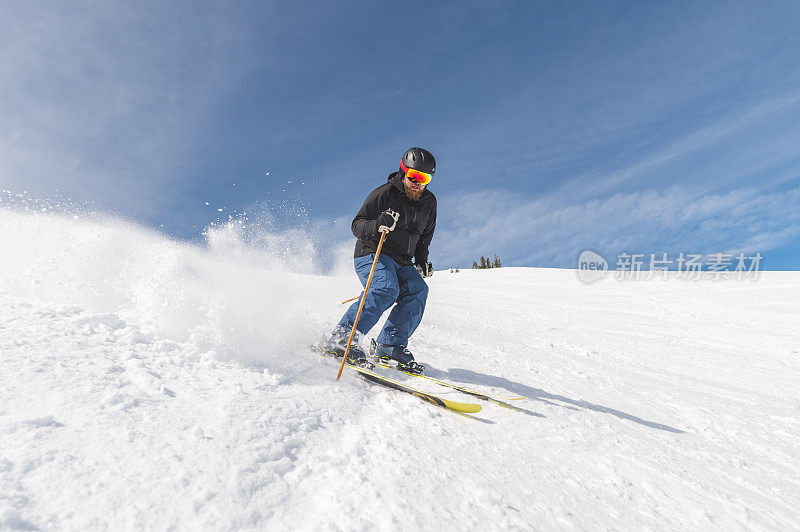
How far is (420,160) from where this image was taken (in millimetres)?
4402

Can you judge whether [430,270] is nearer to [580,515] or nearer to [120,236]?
[580,515]

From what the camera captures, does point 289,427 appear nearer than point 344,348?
Yes

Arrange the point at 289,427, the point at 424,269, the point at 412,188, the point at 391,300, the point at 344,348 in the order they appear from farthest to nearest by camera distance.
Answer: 1. the point at 424,269
2. the point at 412,188
3. the point at 391,300
4. the point at 344,348
5. the point at 289,427

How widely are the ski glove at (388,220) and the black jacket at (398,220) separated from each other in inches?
7.9

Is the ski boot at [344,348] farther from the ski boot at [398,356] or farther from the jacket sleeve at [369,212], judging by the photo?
the jacket sleeve at [369,212]

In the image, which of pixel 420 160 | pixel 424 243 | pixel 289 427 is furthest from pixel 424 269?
pixel 289 427

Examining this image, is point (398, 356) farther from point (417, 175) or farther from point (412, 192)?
point (417, 175)

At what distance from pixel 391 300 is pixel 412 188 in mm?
1304

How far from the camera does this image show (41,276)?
3.67 m

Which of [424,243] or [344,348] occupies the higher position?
[424,243]

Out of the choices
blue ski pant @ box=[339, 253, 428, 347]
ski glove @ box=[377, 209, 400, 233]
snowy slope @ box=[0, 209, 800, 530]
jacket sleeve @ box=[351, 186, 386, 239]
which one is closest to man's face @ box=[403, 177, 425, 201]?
jacket sleeve @ box=[351, 186, 386, 239]

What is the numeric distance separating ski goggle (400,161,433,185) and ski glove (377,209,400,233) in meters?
0.54

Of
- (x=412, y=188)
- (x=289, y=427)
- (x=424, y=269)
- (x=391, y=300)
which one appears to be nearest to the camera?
(x=289, y=427)

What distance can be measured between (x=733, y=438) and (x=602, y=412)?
2.99ft
